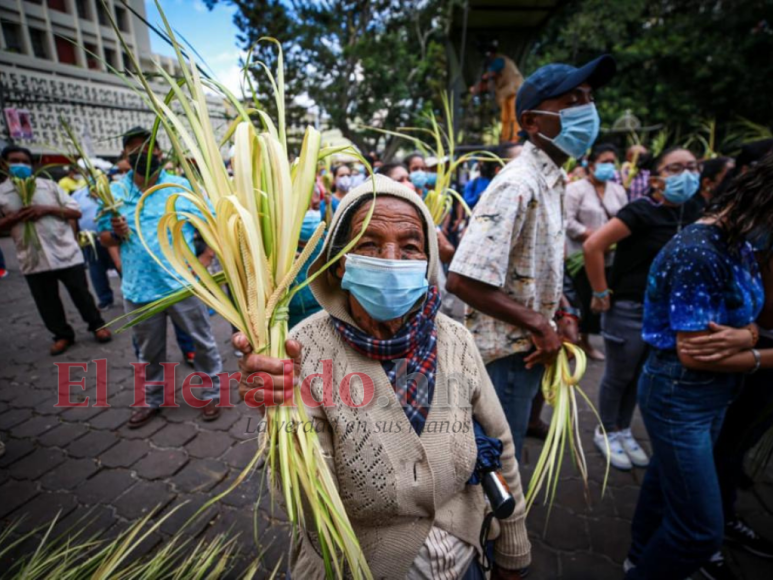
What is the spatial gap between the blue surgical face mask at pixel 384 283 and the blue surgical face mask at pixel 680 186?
8.17 ft

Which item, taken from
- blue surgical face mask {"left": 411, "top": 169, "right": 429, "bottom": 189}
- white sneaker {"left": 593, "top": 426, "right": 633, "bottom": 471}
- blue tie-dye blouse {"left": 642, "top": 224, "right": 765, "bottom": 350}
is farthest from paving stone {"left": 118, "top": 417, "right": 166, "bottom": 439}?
blue surgical face mask {"left": 411, "top": 169, "right": 429, "bottom": 189}

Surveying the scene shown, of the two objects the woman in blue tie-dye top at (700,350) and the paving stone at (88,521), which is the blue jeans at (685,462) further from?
the paving stone at (88,521)

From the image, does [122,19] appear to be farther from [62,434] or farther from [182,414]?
[62,434]

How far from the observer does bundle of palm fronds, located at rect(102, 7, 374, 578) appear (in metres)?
1.09

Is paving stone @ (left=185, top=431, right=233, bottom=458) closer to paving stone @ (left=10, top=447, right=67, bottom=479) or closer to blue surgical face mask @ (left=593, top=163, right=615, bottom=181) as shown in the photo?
paving stone @ (left=10, top=447, right=67, bottom=479)

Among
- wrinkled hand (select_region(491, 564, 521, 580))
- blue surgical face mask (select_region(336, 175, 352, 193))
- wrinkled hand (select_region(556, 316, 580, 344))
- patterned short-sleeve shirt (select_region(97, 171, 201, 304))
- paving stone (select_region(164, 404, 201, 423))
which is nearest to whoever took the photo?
wrinkled hand (select_region(491, 564, 521, 580))

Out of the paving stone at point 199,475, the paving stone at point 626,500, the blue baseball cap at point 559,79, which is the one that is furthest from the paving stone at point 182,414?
the blue baseball cap at point 559,79

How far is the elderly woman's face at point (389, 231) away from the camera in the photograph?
1.38 metres

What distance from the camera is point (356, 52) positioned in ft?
53.5

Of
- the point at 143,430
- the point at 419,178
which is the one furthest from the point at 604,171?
the point at 143,430

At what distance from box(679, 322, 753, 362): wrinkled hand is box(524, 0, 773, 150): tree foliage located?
58.9 feet

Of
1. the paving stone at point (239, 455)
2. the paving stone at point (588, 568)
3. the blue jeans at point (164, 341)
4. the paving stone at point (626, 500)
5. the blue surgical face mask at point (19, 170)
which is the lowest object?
the paving stone at point (239, 455)

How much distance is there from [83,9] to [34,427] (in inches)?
149

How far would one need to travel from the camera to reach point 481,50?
7430mm
